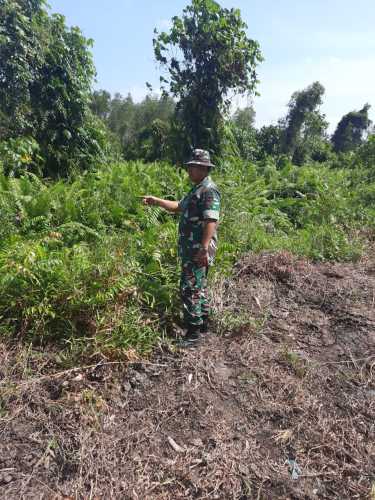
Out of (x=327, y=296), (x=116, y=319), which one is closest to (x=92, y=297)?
(x=116, y=319)

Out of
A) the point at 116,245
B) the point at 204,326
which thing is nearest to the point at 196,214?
the point at 204,326

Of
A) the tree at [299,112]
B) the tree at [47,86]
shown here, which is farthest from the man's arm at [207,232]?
the tree at [299,112]

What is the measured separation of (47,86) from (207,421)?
7.30 metres

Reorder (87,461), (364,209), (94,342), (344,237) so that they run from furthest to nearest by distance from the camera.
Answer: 1. (364,209)
2. (344,237)
3. (94,342)
4. (87,461)

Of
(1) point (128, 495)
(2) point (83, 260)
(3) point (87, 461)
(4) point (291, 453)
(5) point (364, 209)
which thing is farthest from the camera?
(5) point (364, 209)

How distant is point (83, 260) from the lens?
11.3ft

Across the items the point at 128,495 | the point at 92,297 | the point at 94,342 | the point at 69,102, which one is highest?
the point at 69,102

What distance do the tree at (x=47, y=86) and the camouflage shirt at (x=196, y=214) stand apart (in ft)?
15.1

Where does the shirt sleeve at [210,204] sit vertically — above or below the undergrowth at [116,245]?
above

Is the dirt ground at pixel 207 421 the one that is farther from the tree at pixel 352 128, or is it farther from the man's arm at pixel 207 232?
the tree at pixel 352 128

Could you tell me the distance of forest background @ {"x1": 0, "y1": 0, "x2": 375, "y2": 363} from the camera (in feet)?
10.2

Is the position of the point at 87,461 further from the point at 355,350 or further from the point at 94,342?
the point at 355,350

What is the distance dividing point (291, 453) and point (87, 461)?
1271 millimetres

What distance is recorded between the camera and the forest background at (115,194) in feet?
10.2
